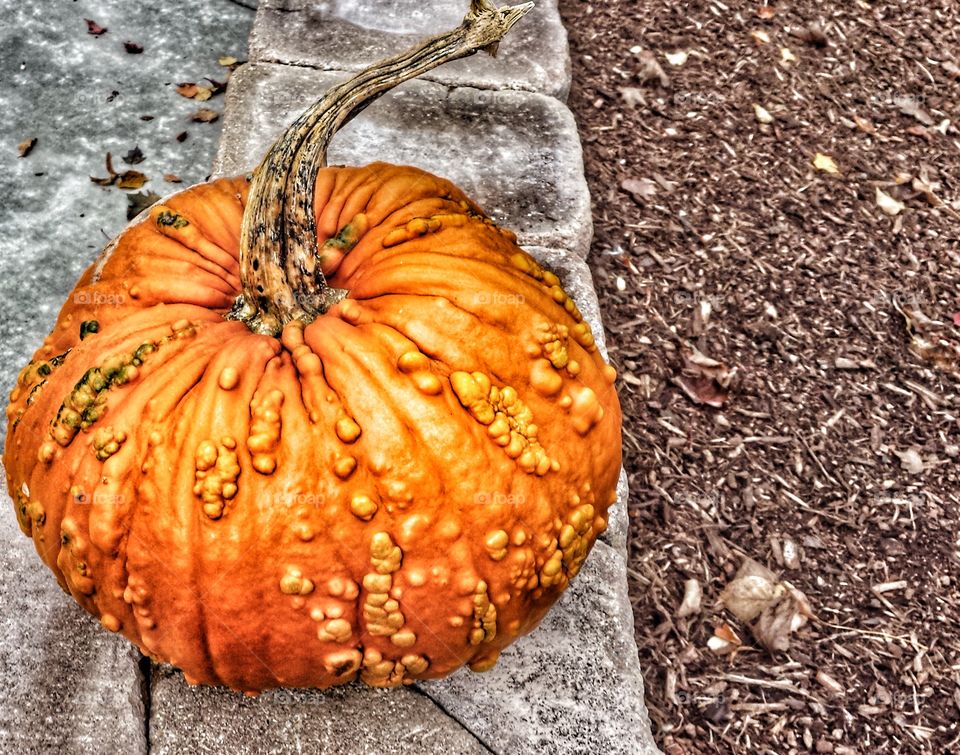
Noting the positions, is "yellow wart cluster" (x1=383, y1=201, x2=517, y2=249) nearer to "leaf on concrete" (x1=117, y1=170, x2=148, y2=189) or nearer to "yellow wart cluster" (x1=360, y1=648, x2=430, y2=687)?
"yellow wart cluster" (x1=360, y1=648, x2=430, y2=687)

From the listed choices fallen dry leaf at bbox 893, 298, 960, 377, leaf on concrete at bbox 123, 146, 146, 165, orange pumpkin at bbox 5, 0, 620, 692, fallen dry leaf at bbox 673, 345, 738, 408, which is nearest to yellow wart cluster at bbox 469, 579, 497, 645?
orange pumpkin at bbox 5, 0, 620, 692

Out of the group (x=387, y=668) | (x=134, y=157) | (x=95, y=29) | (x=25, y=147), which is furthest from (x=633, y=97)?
(x=387, y=668)

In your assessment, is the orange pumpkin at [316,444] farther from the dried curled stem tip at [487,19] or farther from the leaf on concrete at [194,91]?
the leaf on concrete at [194,91]

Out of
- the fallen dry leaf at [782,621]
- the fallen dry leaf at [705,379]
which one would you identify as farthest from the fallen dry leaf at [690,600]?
the fallen dry leaf at [705,379]

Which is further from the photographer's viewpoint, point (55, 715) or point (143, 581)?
point (55, 715)

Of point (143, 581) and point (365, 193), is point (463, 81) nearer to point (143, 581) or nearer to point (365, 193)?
point (365, 193)

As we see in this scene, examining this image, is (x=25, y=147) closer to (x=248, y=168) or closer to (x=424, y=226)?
(x=248, y=168)

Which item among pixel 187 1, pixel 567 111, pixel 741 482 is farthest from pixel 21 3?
pixel 741 482
